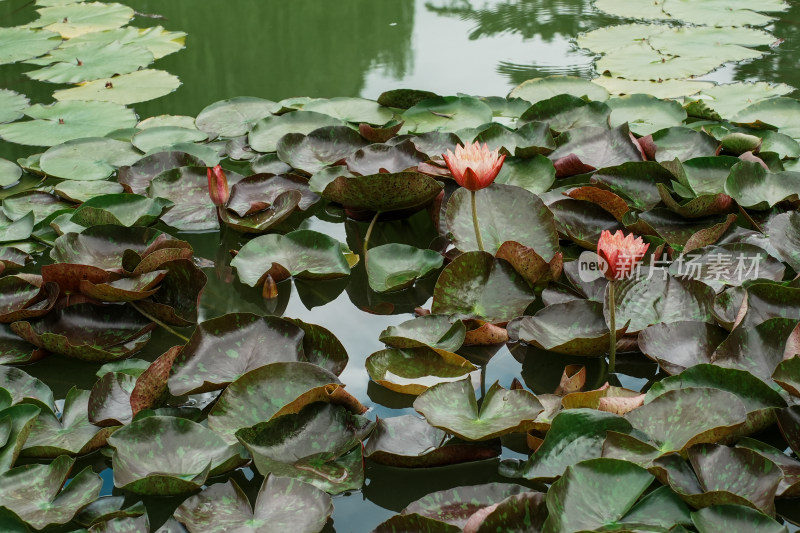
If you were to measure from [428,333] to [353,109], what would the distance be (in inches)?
51.9

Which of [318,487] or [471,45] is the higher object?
[471,45]

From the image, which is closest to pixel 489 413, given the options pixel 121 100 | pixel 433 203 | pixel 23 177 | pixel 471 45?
pixel 433 203

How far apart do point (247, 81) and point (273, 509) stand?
226cm

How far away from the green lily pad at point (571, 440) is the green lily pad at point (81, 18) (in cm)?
309

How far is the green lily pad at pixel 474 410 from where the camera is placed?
1256 millimetres

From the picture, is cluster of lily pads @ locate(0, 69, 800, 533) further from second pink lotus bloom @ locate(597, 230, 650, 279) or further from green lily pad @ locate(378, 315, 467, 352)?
second pink lotus bloom @ locate(597, 230, 650, 279)

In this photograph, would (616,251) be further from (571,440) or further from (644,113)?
(644,113)

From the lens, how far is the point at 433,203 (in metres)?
2.03

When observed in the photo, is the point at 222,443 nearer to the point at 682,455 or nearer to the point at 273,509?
the point at 273,509

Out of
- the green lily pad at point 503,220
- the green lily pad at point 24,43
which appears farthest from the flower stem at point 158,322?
the green lily pad at point 24,43

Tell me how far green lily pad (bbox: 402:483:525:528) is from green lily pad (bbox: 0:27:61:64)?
2885 millimetres

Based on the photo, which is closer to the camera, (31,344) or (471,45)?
(31,344)

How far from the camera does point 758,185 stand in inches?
76.1

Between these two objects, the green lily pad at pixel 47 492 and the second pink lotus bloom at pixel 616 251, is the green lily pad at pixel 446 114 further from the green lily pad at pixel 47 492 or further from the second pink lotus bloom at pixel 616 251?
the green lily pad at pixel 47 492
